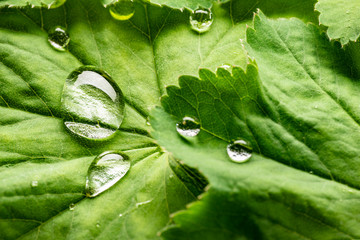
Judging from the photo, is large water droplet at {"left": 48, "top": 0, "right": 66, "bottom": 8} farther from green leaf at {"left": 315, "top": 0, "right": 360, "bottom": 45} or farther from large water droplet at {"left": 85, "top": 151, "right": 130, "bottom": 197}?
green leaf at {"left": 315, "top": 0, "right": 360, "bottom": 45}

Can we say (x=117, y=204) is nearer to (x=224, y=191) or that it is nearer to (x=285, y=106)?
(x=224, y=191)

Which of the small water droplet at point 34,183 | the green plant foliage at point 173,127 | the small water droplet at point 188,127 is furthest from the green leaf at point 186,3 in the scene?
the small water droplet at point 34,183

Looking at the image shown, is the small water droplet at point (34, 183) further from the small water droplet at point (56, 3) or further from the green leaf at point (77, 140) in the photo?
the small water droplet at point (56, 3)

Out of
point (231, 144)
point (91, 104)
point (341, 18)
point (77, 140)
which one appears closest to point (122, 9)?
point (91, 104)

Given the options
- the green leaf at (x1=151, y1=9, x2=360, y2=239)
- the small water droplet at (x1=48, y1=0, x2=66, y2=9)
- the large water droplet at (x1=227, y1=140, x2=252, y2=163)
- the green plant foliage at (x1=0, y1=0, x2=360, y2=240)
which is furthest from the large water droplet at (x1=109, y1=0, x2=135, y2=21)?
the large water droplet at (x1=227, y1=140, x2=252, y2=163)

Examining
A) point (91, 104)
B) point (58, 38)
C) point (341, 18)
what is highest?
point (341, 18)

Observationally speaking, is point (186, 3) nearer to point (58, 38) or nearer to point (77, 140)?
point (58, 38)
